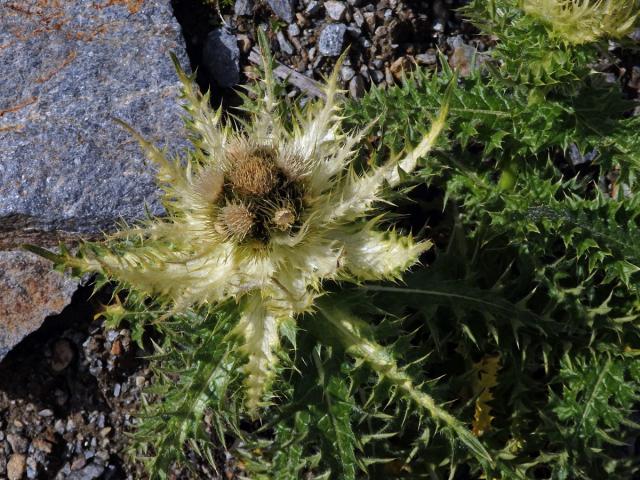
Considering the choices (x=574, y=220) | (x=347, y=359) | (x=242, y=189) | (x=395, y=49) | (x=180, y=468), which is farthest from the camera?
(x=395, y=49)

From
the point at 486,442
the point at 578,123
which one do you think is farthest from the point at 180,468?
the point at 578,123

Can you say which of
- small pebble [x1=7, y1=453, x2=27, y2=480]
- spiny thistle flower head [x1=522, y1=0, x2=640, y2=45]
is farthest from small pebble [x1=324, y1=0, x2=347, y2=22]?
small pebble [x1=7, y1=453, x2=27, y2=480]

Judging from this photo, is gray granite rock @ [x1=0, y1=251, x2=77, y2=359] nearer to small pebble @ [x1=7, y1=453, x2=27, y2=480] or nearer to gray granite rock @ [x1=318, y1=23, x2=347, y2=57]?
small pebble @ [x1=7, y1=453, x2=27, y2=480]

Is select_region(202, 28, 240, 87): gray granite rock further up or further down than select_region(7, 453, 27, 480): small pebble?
further up

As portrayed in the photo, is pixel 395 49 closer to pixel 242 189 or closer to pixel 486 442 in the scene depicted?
pixel 242 189

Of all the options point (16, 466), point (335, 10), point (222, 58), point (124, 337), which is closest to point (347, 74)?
point (335, 10)

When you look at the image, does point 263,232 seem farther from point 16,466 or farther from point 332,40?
point 16,466

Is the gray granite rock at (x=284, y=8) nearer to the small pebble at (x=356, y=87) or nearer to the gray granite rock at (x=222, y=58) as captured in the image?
the gray granite rock at (x=222, y=58)
